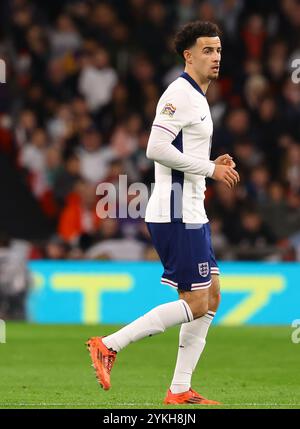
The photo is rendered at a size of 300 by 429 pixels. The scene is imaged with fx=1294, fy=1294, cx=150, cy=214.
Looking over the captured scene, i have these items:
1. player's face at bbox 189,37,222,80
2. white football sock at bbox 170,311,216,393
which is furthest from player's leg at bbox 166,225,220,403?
player's face at bbox 189,37,222,80

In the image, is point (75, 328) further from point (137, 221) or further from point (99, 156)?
point (99, 156)

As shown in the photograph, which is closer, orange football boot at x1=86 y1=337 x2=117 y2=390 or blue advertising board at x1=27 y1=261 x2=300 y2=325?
orange football boot at x1=86 y1=337 x2=117 y2=390

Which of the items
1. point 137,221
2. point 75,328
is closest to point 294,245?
point 137,221

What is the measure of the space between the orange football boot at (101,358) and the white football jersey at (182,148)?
32.0 inches

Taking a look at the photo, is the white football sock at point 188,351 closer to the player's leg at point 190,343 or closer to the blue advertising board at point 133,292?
the player's leg at point 190,343

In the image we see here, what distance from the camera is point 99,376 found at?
24.7ft

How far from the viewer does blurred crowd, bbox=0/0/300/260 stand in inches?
619

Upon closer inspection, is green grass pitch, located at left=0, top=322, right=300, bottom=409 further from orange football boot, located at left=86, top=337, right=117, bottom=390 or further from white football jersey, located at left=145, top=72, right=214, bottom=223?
white football jersey, located at left=145, top=72, right=214, bottom=223

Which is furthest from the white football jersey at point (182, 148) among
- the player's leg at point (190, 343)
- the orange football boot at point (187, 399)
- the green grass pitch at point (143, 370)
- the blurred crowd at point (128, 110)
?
the blurred crowd at point (128, 110)

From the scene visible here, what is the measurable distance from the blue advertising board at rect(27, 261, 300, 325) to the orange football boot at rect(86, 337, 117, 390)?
6902 millimetres

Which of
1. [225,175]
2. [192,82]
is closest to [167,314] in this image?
[225,175]

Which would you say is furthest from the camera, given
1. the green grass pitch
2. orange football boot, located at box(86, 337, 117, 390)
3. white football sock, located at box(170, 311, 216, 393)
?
the green grass pitch

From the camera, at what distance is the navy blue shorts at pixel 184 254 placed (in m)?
7.63

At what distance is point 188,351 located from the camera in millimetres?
7863
